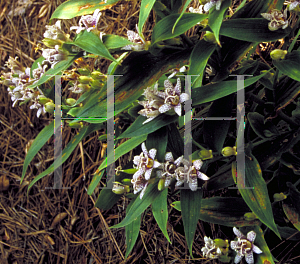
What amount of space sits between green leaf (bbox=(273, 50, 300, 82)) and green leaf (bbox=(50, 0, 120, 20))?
1.31ft

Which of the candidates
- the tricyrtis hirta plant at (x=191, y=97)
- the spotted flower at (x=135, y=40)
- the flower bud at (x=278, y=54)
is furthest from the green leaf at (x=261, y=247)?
the spotted flower at (x=135, y=40)

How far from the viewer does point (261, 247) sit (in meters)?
0.61

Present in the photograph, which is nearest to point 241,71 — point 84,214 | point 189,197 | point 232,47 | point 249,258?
point 232,47

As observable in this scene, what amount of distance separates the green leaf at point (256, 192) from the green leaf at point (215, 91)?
0.18 m

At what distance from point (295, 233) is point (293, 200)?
133mm

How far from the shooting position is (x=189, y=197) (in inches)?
22.9

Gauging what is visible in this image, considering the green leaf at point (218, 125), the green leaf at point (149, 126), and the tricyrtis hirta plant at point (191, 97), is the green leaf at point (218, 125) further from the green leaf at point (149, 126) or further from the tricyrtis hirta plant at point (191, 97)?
the green leaf at point (149, 126)

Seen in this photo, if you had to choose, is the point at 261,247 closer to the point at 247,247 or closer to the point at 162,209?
the point at 247,247

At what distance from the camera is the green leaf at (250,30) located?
1.73 ft

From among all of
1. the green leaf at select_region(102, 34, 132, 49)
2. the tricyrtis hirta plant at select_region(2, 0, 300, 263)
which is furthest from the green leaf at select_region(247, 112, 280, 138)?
the green leaf at select_region(102, 34, 132, 49)

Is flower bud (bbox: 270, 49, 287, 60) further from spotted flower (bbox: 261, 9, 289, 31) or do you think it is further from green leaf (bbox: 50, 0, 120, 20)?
green leaf (bbox: 50, 0, 120, 20)

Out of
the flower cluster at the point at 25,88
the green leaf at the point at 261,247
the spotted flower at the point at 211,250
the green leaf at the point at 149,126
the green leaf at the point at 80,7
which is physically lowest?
the spotted flower at the point at 211,250

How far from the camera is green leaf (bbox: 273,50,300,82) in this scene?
1.77 ft

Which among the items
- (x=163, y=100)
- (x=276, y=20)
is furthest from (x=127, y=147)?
(x=276, y=20)
